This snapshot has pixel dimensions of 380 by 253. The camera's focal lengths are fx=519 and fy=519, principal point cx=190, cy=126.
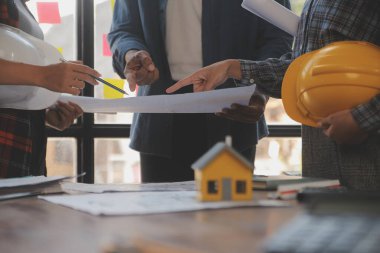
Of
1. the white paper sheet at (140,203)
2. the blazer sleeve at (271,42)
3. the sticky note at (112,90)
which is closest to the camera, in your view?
the white paper sheet at (140,203)

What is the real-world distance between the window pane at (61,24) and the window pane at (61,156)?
0.47 meters

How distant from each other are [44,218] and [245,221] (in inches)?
10.7

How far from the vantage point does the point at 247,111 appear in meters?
1.43

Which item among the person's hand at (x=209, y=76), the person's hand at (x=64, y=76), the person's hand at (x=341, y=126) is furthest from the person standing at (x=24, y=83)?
the person's hand at (x=341, y=126)

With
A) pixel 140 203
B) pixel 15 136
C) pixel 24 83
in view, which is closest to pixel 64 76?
pixel 24 83

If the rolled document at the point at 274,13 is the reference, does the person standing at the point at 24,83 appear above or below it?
below

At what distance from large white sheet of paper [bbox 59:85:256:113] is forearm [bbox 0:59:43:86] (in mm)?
194

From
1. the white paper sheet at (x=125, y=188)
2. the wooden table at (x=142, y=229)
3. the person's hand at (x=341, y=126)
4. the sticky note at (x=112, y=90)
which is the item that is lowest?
the wooden table at (x=142, y=229)

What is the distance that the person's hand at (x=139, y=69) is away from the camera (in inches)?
59.8

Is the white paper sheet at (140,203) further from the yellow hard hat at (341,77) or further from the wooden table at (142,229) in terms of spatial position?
the yellow hard hat at (341,77)

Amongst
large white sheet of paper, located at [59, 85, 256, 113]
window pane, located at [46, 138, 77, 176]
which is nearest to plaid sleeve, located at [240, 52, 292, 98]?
large white sheet of paper, located at [59, 85, 256, 113]

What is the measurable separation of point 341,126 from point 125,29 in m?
0.91

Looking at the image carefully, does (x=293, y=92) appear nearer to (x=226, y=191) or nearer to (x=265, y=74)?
(x=265, y=74)

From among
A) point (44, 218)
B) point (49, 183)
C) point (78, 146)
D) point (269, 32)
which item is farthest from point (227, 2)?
point (78, 146)
